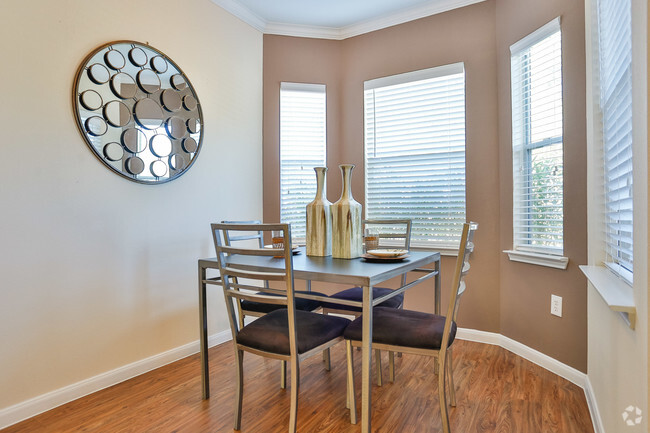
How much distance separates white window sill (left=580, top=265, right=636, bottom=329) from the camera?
1203mm

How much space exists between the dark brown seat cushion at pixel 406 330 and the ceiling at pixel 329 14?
263 cm

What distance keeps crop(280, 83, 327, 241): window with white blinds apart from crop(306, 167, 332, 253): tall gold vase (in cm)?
133

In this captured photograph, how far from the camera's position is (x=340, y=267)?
1.81m

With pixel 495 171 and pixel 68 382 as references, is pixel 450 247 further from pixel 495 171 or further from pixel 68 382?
pixel 68 382

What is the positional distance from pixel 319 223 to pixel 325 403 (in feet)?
3.23

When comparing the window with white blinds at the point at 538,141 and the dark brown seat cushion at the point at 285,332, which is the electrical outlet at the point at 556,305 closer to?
the window with white blinds at the point at 538,141

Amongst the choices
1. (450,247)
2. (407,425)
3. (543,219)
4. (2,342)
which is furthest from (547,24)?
(2,342)

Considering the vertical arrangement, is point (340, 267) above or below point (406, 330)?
above

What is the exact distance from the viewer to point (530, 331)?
2680 millimetres

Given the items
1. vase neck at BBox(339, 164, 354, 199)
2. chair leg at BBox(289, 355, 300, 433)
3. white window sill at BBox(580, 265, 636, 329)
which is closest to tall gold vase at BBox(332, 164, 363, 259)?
vase neck at BBox(339, 164, 354, 199)

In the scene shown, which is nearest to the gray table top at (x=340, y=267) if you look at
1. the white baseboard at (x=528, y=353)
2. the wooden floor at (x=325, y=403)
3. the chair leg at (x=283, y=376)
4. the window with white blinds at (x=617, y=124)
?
the chair leg at (x=283, y=376)

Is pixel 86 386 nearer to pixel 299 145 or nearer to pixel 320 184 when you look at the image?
pixel 320 184

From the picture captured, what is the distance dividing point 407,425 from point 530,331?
135 centimetres

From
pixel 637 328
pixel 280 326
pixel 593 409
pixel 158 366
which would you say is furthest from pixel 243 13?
pixel 593 409
